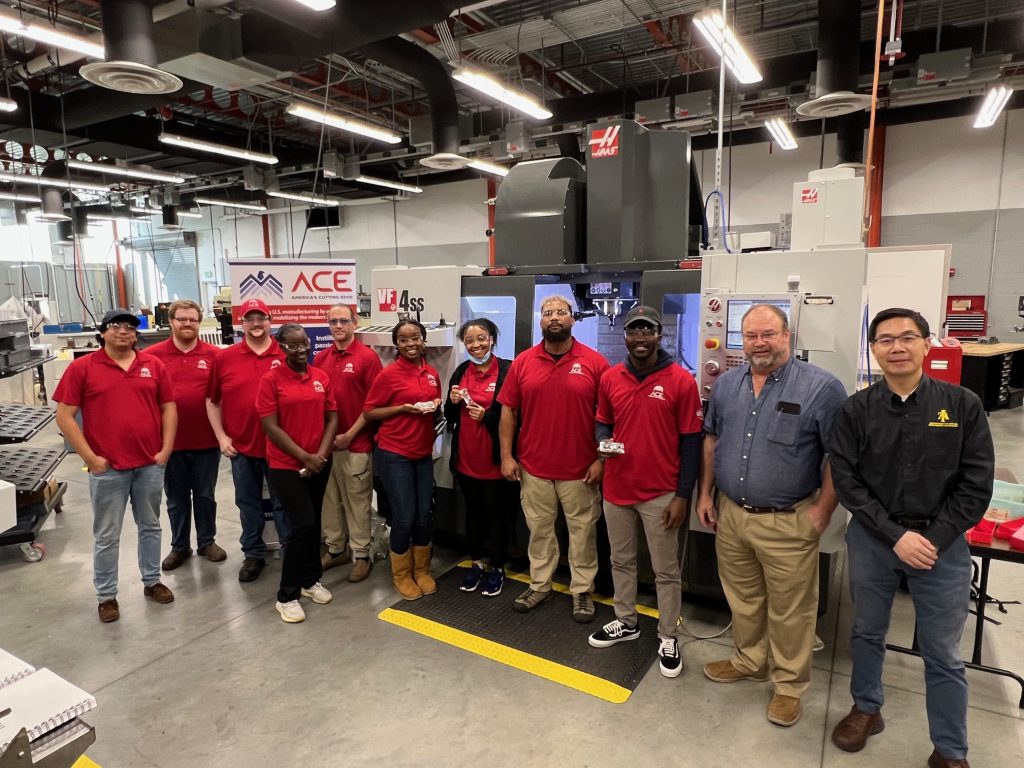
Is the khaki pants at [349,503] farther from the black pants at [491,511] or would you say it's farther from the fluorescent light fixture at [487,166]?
the fluorescent light fixture at [487,166]

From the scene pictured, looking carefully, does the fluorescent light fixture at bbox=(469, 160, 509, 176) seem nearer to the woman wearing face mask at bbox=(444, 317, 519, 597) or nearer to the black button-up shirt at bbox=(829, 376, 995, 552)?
the woman wearing face mask at bbox=(444, 317, 519, 597)

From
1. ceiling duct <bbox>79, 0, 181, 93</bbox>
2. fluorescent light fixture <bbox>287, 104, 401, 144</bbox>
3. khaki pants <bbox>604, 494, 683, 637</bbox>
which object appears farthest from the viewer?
fluorescent light fixture <bbox>287, 104, 401, 144</bbox>

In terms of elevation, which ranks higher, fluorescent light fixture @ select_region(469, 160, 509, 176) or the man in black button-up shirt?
fluorescent light fixture @ select_region(469, 160, 509, 176)

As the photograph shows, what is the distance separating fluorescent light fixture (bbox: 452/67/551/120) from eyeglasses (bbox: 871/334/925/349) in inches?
207

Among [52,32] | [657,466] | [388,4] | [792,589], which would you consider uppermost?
[388,4]

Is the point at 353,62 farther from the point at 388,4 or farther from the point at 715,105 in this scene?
the point at 715,105

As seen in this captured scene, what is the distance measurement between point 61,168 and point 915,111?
1414 centimetres

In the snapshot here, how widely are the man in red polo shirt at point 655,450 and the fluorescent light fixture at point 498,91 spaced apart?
4.45 m

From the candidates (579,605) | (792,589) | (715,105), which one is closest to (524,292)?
(579,605)

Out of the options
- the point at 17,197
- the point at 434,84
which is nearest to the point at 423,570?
the point at 434,84

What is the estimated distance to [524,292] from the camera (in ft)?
12.0

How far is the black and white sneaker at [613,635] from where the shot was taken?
117 inches

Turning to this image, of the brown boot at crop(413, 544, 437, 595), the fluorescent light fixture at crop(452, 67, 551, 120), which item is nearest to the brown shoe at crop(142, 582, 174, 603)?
the brown boot at crop(413, 544, 437, 595)

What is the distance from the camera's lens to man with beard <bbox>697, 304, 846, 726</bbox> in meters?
2.33
